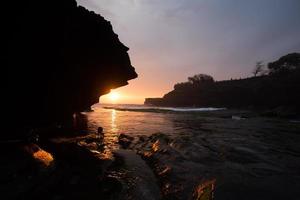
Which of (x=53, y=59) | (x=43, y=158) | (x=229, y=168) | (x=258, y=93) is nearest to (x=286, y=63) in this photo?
(x=258, y=93)

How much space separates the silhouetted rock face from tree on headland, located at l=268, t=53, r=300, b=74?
102642 mm

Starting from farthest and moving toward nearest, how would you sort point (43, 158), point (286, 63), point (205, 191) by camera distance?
1. point (286, 63)
2. point (43, 158)
3. point (205, 191)

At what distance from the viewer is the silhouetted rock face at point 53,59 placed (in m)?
9.08

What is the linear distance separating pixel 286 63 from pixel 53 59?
4452 inches

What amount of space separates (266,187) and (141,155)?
253 inches

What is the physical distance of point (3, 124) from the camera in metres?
10.5

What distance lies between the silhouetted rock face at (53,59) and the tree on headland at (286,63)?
103 meters

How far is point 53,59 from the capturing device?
34.7 ft

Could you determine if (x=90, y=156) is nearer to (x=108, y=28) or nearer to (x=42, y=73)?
(x=42, y=73)

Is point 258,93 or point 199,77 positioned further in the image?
point 199,77

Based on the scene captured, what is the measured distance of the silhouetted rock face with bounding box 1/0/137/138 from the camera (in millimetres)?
9078

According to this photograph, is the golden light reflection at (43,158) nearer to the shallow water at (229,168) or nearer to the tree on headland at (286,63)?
the shallow water at (229,168)

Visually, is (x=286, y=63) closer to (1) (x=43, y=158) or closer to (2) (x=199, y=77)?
(2) (x=199, y=77)

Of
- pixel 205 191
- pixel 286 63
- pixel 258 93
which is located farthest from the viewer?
pixel 286 63
